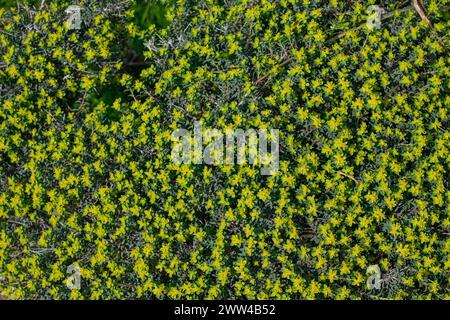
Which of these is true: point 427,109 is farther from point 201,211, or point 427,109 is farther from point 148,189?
point 148,189

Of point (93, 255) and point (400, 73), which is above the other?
point (400, 73)

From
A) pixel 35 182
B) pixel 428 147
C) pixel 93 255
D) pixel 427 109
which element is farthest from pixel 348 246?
pixel 35 182

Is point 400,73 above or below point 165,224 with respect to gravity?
above

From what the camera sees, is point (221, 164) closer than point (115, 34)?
Yes

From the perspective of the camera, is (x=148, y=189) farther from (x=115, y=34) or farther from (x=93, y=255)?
(x=115, y=34)
